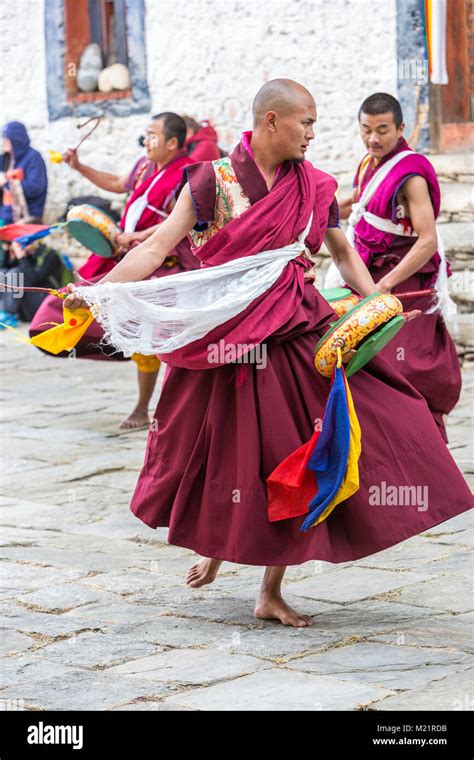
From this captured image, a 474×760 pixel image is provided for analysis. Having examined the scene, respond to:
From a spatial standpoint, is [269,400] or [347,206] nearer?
[269,400]

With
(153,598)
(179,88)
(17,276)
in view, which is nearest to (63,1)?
(179,88)

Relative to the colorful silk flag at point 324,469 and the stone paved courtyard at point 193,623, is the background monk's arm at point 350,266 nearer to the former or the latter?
the colorful silk flag at point 324,469

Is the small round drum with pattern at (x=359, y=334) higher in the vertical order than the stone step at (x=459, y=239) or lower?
higher

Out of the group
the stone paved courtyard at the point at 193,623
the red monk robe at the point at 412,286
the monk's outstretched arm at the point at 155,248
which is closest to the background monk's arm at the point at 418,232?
the red monk robe at the point at 412,286

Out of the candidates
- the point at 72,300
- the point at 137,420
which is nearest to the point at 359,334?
the point at 72,300

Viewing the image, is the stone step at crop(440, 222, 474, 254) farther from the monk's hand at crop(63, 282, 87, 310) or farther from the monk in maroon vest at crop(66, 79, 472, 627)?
the monk's hand at crop(63, 282, 87, 310)

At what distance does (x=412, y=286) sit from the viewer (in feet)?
18.0

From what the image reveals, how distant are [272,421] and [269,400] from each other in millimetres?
62

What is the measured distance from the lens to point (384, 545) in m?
3.71

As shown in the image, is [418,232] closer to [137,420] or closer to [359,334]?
[359,334]

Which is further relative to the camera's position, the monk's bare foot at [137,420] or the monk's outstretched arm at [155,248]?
the monk's bare foot at [137,420]

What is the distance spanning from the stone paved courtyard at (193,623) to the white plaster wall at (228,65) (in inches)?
173

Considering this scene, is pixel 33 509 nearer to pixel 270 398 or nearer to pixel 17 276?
pixel 270 398

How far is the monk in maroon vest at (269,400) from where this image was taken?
12.3ft
